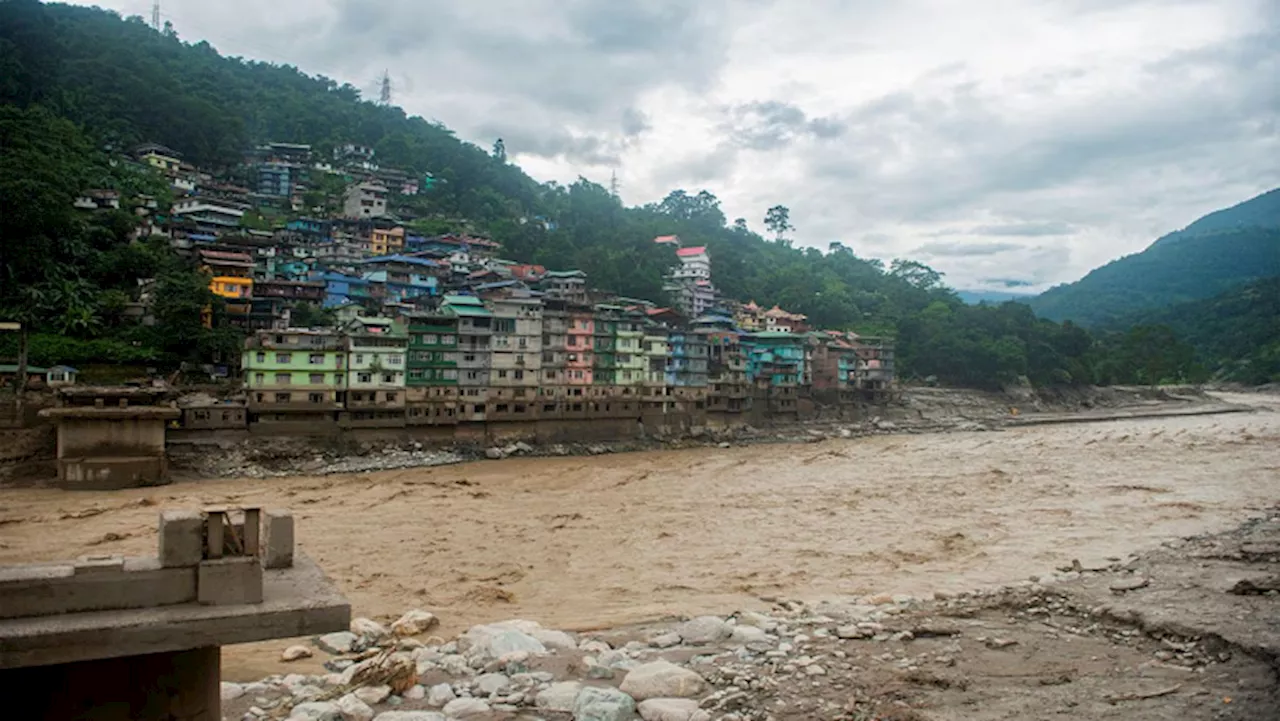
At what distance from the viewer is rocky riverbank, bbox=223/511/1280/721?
261 inches

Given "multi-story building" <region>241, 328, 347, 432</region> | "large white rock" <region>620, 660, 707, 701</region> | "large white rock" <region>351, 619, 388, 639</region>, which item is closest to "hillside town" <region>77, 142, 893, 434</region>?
"multi-story building" <region>241, 328, 347, 432</region>

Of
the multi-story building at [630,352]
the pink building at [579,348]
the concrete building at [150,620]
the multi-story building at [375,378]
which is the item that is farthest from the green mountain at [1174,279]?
the concrete building at [150,620]

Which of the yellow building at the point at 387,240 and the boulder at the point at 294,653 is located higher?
the yellow building at the point at 387,240

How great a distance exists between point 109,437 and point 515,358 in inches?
646

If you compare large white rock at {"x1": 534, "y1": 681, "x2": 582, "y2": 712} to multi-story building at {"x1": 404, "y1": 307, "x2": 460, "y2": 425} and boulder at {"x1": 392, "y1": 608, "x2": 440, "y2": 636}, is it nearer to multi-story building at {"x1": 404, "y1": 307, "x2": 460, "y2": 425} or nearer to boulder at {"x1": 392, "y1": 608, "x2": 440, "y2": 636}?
boulder at {"x1": 392, "y1": 608, "x2": 440, "y2": 636}

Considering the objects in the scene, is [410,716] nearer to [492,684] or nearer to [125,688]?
[492,684]

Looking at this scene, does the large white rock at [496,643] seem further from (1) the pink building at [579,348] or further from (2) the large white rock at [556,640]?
(1) the pink building at [579,348]

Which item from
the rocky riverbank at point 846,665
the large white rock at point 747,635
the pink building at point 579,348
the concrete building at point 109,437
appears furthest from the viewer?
the pink building at point 579,348

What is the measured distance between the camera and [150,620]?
4.50 meters

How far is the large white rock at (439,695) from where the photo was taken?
702 centimetres

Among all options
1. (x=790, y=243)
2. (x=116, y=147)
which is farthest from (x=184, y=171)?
(x=790, y=243)

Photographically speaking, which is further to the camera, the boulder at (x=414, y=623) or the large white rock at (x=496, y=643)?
the boulder at (x=414, y=623)

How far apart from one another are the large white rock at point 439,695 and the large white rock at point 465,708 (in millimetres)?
83

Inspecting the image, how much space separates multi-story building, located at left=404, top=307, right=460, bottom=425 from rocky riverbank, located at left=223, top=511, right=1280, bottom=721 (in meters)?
23.3
